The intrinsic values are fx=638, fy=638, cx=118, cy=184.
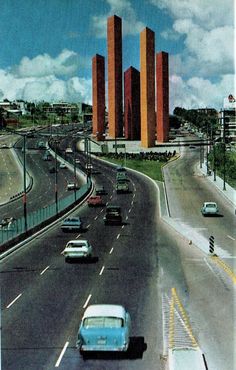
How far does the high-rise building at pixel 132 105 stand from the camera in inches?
6634

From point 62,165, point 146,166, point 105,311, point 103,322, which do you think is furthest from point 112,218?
point 62,165

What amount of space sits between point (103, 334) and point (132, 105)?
15313cm

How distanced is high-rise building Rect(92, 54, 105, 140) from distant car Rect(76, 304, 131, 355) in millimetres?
150493

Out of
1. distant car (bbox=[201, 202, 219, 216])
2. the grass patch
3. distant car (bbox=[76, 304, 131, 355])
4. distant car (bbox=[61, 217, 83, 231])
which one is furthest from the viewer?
the grass patch

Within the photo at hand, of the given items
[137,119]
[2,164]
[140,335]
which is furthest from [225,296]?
[137,119]

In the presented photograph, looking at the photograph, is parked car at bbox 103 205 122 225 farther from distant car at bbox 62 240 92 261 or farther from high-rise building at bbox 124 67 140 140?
high-rise building at bbox 124 67 140 140

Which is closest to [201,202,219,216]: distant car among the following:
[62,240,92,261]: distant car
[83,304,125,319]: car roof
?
[62,240,92,261]: distant car

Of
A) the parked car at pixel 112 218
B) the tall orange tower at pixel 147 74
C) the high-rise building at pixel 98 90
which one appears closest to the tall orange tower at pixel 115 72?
the high-rise building at pixel 98 90

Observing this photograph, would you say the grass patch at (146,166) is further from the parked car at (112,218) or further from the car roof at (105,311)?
the car roof at (105,311)

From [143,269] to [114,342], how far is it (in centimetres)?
1654

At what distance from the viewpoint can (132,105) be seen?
170000 mm

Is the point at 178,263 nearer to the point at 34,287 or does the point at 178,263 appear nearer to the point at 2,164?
the point at 34,287

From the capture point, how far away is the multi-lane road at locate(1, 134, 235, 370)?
19.7 meters

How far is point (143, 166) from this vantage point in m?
130
